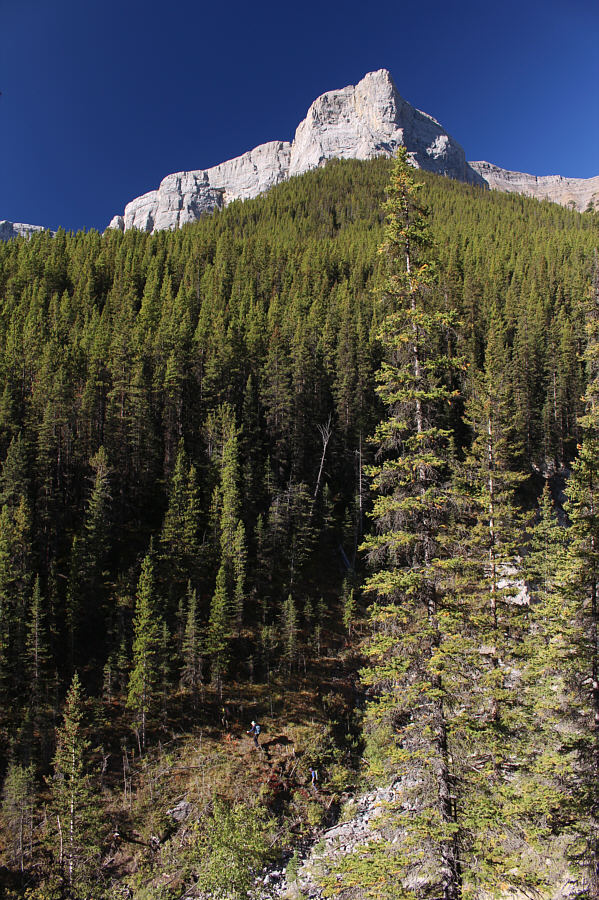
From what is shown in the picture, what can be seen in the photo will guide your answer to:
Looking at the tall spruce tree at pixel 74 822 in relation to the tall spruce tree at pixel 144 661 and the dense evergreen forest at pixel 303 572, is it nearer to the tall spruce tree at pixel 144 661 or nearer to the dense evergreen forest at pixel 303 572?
the dense evergreen forest at pixel 303 572

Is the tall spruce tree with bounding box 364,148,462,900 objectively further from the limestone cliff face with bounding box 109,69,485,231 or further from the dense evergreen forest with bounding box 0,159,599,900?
the limestone cliff face with bounding box 109,69,485,231

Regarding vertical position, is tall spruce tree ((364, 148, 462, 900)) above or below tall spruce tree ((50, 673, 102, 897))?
above

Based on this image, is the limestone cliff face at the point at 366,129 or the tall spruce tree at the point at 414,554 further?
the limestone cliff face at the point at 366,129

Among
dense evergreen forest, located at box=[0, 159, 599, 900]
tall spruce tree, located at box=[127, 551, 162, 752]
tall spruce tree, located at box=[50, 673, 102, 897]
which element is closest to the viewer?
dense evergreen forest, located at box=[0, 159, 599, 900]

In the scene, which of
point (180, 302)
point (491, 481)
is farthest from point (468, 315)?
point (491, 481)

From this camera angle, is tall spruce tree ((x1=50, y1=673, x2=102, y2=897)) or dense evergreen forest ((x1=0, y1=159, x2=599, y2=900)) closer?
dense evergreen forest ((x1=0, y1=159, x2=599, y2=900))

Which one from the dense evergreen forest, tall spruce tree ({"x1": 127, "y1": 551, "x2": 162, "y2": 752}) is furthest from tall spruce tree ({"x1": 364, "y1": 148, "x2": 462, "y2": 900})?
tall spruce tree ({"x1": 127, "y1": 551, "x2": 162, "y2": 752})

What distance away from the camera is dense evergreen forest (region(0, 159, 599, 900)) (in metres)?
9.00

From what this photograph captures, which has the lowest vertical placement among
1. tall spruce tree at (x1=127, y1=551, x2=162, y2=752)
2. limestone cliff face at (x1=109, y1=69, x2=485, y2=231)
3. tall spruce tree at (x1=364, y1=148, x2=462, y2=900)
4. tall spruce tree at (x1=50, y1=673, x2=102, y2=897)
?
tall spruce tree at (x1=50, y1=673, x2=102, y2=897)

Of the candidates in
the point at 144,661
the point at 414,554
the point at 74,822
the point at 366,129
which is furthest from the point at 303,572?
the point at 366,129

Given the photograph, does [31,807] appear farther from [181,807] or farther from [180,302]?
[180,302]

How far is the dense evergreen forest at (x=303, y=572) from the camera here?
29.5 ft

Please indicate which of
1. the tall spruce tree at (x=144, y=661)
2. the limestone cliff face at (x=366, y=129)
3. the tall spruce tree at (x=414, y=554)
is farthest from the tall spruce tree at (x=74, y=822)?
the limestone cliff face at (x=366, y=129)

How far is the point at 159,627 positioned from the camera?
29406 millimetres
